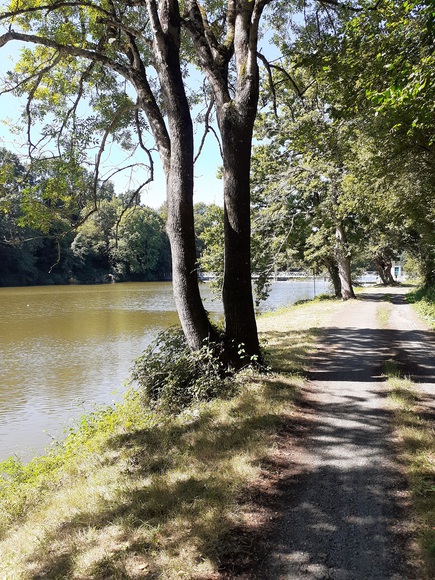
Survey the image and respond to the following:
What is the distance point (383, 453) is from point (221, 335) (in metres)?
3.45

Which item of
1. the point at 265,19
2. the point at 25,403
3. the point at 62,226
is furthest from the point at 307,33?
the point at 25,403

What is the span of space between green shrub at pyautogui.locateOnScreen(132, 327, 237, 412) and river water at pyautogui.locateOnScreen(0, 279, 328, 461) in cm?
188

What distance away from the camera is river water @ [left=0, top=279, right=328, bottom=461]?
9.45 metres

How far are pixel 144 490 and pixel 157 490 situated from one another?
6.4 inches

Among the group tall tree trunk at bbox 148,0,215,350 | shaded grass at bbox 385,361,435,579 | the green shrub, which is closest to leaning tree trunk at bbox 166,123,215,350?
tall tree trunk at bbox 148,0,215,350

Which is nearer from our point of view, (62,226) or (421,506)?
(421,506)

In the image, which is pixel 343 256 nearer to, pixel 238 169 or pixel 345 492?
pixel 238 169

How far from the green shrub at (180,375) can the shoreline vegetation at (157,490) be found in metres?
0.28

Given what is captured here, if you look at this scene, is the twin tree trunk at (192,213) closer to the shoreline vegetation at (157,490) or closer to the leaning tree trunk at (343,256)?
the shoreline vegetation at (157,490)

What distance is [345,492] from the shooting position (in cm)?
399

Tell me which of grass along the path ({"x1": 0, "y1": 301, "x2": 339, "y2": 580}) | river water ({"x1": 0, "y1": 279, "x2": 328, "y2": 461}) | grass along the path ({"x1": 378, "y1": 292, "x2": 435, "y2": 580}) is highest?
grass along the path ({"x1": 378, "y1": 292, "x2": 435, "y2": 580})

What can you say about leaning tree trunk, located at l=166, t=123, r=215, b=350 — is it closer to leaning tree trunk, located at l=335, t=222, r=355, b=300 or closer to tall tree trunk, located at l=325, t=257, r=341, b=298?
leaning tree trunk, located at l=335, t=222, r=355, b=300

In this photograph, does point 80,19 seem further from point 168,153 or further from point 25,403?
point 25,403

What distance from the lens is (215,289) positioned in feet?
52.2
